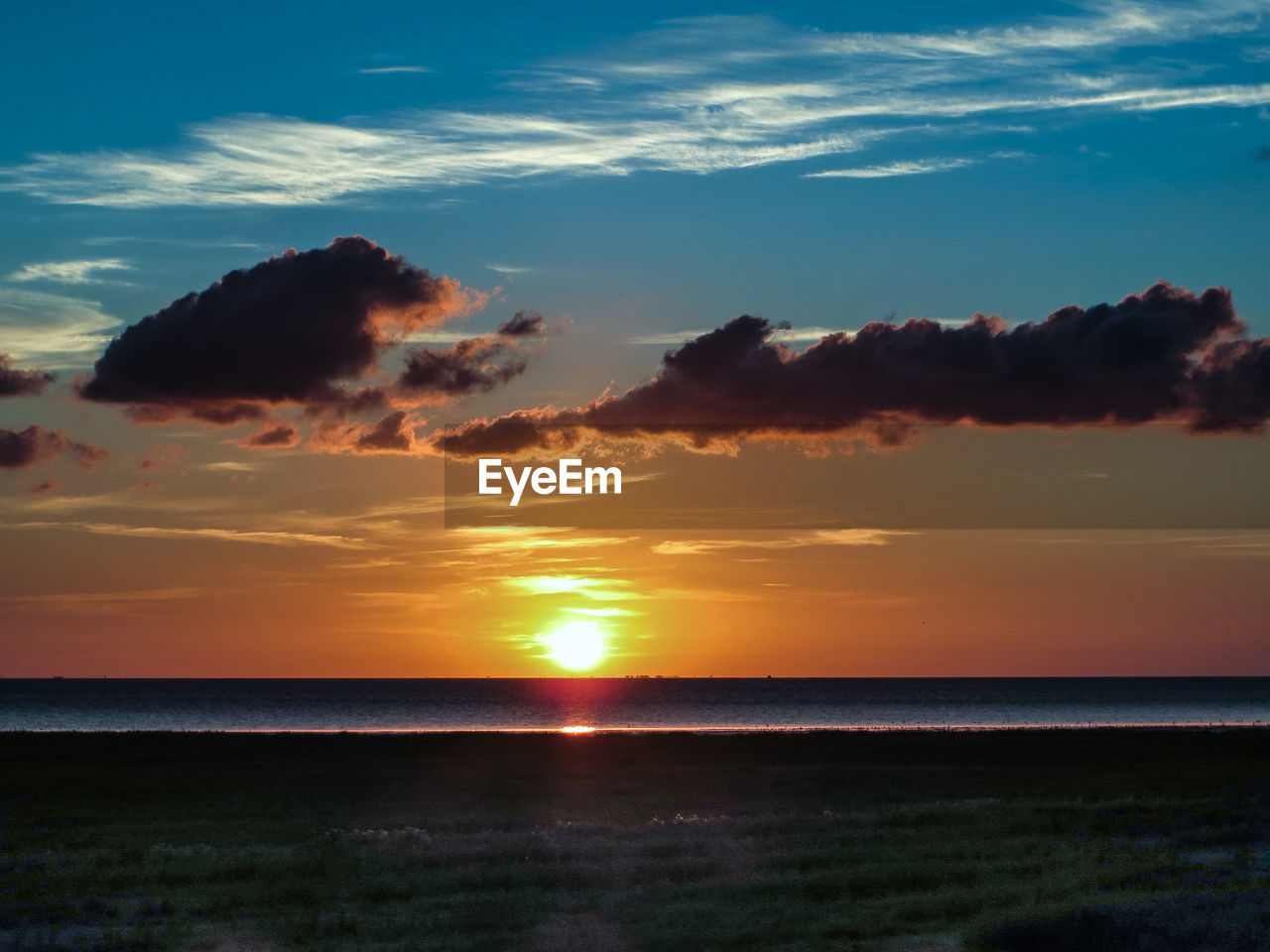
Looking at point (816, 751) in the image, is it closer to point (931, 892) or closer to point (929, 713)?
point (931, 892)

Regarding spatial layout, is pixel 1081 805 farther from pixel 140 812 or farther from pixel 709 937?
pixel 140 812

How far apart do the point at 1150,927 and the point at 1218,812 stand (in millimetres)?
16870

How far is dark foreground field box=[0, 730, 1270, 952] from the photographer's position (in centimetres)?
2106

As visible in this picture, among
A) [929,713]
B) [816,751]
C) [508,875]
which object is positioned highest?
[508,875]

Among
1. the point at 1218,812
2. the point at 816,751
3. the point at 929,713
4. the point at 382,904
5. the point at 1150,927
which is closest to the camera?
the point at 1150,927

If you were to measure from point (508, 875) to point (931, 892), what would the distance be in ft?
26.3

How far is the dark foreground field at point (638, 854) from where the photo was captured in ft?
69.1

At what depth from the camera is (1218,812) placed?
114 ft

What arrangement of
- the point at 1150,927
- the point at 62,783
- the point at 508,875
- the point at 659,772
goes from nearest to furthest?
the point at 1150,927
the point at 508,875
the point at 62,783
the point at 659,772

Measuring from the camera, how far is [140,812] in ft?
121

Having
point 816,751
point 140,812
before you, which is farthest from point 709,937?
point 816,751

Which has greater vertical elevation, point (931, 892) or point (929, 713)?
point (931, 892)

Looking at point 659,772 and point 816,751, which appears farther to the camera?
point 816,751

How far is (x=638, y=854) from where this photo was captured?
2850 cm
